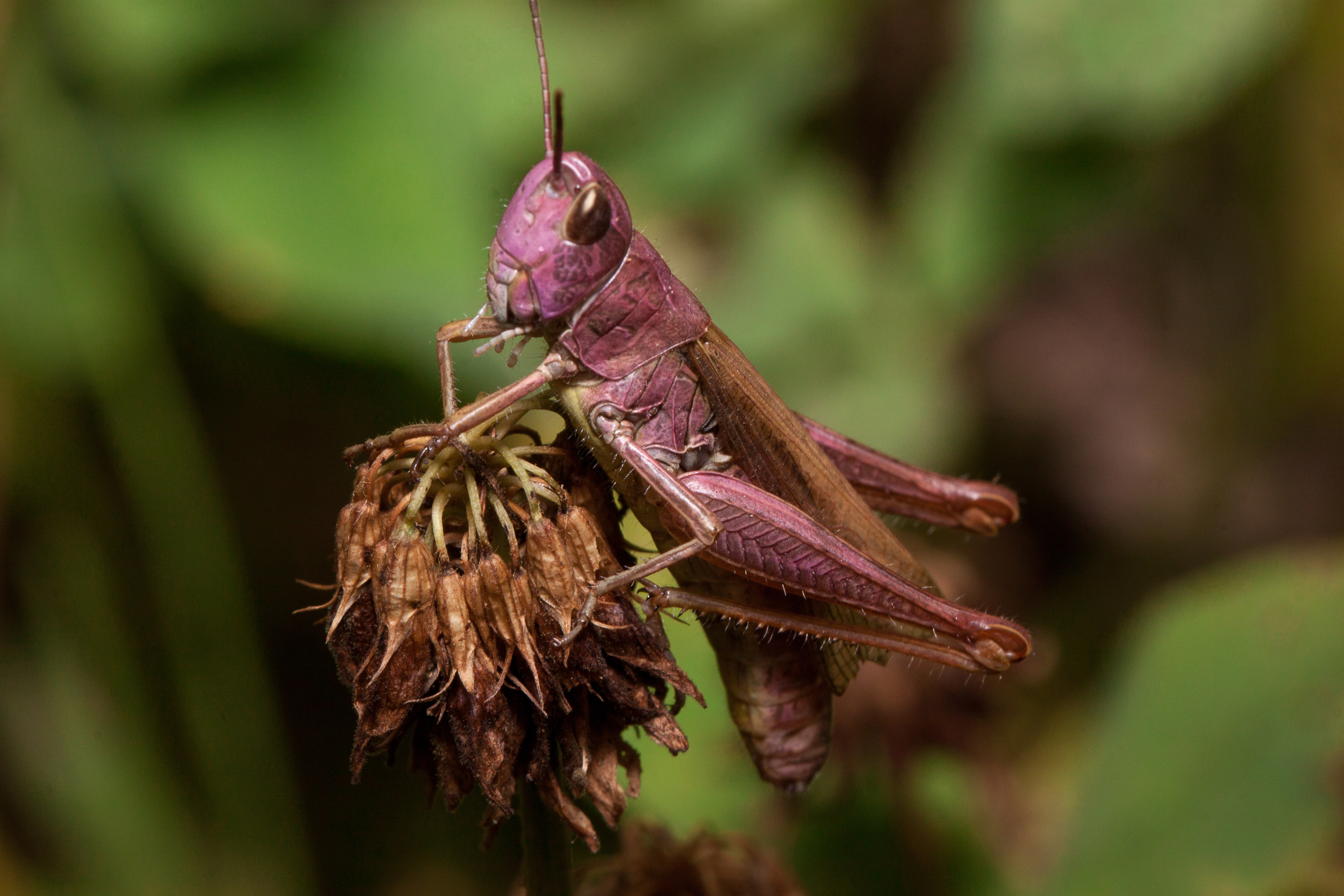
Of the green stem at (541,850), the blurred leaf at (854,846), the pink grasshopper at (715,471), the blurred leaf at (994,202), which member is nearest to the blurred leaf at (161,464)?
the blurred leaf at (854,846)

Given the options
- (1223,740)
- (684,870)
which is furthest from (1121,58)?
(684,870)

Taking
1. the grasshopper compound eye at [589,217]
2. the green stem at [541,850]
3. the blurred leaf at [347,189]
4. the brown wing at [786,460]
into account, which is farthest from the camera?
the blurred leaf at [347,189]

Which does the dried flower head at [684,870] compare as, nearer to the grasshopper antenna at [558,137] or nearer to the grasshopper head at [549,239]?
the grasshopper head at [549,239]

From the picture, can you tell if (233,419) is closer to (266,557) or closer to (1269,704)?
(266,557)

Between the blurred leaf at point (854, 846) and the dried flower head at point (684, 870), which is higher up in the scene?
the dried flower head at point (684, 870)

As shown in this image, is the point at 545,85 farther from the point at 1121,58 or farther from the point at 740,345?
the point at 1121,58

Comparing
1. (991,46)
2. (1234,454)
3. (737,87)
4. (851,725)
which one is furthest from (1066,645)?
(737,87)
